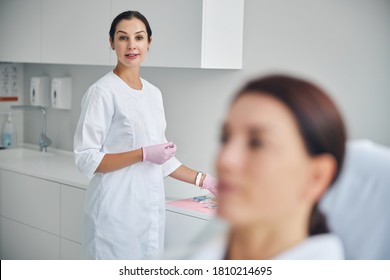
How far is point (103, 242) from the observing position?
1.65 metres

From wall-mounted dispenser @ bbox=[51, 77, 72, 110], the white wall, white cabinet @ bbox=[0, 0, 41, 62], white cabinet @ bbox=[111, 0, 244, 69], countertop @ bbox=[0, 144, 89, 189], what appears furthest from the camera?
wall-mounted dispenser @ bbox=[51, 77, 72, 110]

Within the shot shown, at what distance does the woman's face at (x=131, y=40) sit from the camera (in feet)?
4.86

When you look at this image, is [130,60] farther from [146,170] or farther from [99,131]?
[146,170]

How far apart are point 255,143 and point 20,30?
2067 mm

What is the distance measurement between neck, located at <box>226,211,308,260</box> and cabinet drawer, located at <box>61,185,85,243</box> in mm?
1427

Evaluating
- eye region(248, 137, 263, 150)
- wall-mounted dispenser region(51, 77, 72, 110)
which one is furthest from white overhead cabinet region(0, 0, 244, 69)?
eye region(248, 137, 263, 150)

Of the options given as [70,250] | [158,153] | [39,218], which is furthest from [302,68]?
[39,218]

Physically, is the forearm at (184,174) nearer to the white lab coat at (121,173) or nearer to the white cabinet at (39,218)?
the white lab coat at (121,173)

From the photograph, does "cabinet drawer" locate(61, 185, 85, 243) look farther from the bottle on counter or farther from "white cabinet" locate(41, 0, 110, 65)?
the bottle on counter

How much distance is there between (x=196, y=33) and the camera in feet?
6.03

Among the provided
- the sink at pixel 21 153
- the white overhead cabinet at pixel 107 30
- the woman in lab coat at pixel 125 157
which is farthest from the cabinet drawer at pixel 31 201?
the woman in lab coat at pixel 125 157

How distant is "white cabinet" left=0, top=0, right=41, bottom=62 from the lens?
2441 mm

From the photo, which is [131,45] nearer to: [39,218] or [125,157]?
[125,157]
